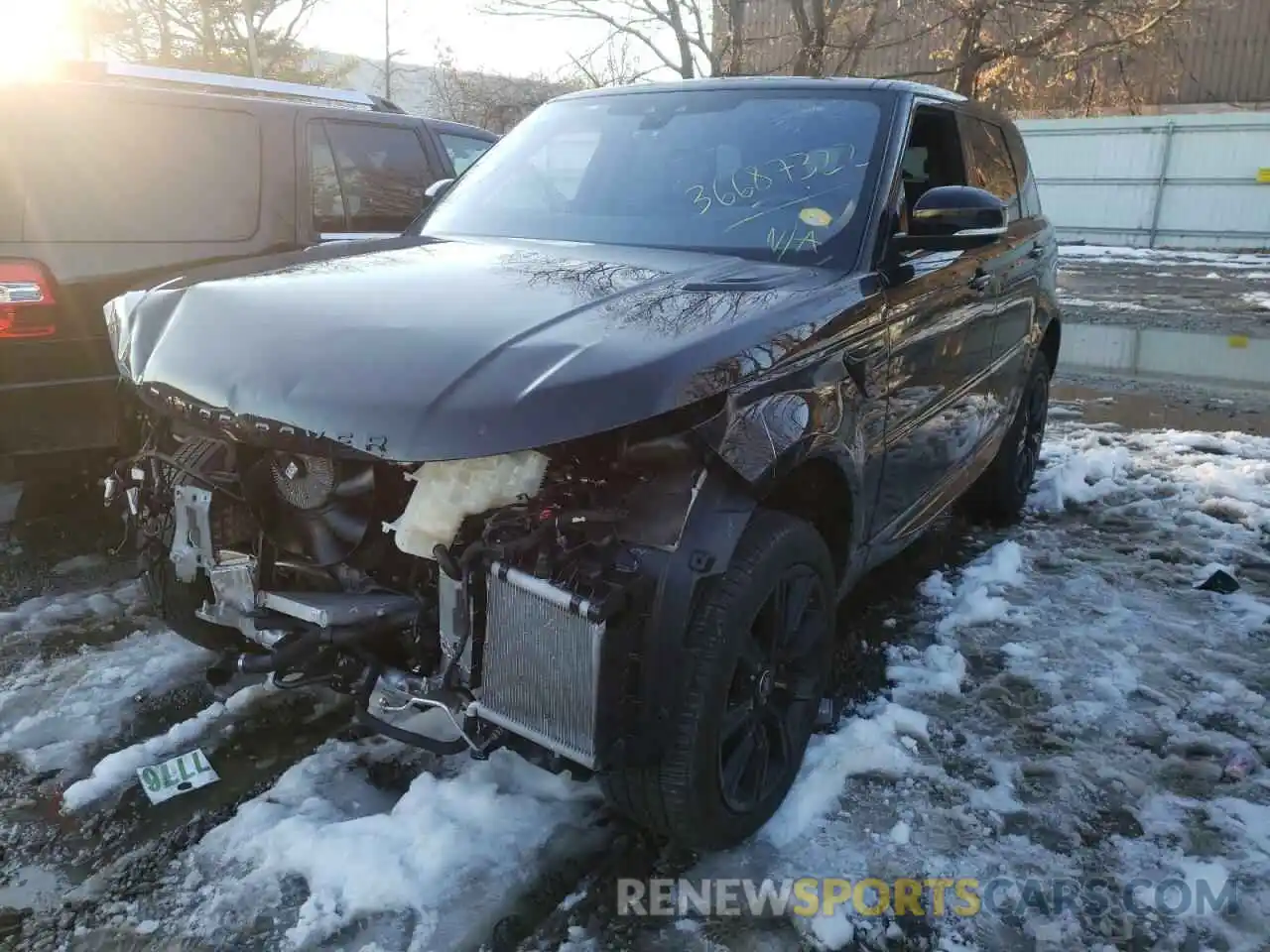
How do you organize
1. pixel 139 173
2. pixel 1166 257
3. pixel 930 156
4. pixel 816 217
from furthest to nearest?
pixel 1166 257 < pixel 139 173 < pixel 930 156 < pixel 816 217

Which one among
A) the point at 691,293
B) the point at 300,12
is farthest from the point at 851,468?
the point at 300,12

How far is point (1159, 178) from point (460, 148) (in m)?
19.9

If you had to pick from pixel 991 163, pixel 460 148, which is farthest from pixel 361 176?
pixel 991 163

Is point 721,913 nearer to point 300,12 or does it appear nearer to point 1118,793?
point 1118,793

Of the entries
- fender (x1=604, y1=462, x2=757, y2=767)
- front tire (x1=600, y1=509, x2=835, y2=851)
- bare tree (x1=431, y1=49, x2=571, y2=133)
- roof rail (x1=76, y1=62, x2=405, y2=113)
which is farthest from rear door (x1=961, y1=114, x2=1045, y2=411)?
bare tree (x1=431, y1=49, x2=571, y2=133)

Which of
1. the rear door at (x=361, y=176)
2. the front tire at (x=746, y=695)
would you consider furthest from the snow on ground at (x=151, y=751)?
the rear door at (x=361, y=176)

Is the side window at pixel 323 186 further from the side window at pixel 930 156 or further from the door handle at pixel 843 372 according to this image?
the door handle at pixel 843 372

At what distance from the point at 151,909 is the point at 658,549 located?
1484 mm

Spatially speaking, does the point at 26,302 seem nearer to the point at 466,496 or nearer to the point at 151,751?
the point at 151,751

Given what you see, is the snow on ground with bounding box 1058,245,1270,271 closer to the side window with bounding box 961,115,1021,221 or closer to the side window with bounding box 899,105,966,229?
the side window with bounding box 961,115,1021,221

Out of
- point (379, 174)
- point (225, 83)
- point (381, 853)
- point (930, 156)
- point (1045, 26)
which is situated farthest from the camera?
point (1045, 26)

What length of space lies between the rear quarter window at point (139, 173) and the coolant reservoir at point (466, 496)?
2.72 metres

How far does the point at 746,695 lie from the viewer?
251cm

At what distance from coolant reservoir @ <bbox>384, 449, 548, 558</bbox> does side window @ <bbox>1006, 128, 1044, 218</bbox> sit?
3768 millimetres
